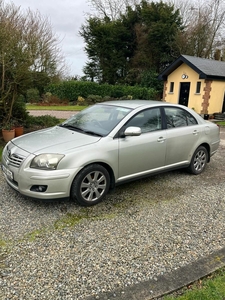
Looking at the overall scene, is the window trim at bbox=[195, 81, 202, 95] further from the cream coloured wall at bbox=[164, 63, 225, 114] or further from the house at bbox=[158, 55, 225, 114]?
the cream coloured wall at bbox=[164, 63, 225, 114]

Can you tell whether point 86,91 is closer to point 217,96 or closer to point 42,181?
point 217,96

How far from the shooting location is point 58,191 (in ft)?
10.7

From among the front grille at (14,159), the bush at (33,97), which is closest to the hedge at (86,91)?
the bush at (33,97)

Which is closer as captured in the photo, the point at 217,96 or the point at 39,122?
the point at 39,122

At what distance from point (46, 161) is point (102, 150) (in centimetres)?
81

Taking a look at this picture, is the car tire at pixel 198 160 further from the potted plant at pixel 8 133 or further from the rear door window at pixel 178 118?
the potted plant at pixel 8 133

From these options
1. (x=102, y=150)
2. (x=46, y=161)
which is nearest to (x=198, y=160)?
(x=102, y=150)

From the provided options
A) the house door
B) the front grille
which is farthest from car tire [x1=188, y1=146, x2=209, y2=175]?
the house door

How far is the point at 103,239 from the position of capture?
2855mm

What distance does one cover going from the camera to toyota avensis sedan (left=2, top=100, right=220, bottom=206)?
3.24 metres

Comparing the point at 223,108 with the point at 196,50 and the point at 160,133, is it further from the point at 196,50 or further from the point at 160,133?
the point at 160,133

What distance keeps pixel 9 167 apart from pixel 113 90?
73.3 ft

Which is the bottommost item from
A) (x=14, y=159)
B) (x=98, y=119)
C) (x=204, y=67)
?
(x=14, y=159)

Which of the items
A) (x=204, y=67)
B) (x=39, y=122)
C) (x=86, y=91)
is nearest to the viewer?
(x=39, y=122)
